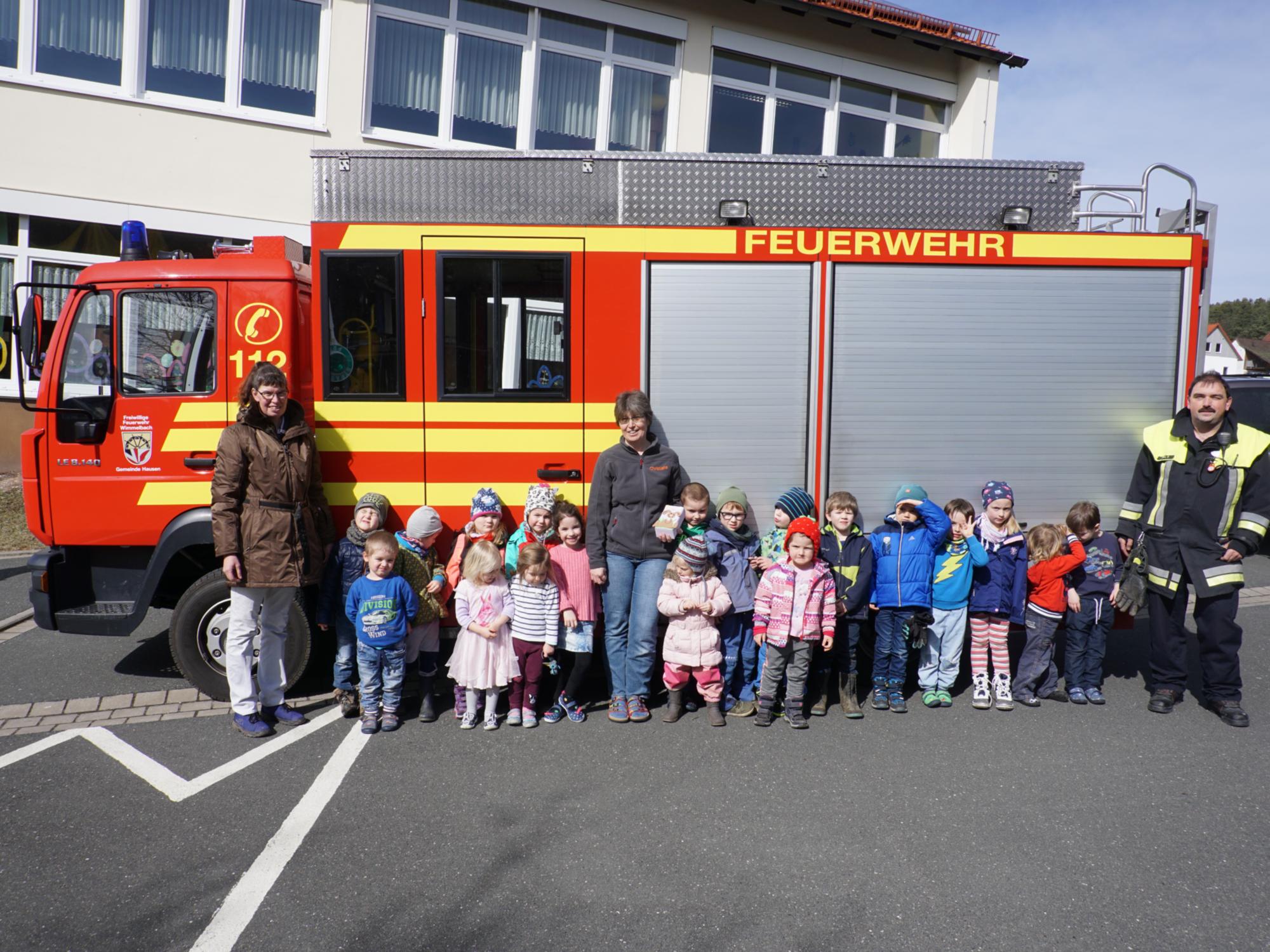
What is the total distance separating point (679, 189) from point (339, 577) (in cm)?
292

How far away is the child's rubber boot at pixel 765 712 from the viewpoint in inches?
188

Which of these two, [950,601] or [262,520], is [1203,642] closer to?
[950,601]

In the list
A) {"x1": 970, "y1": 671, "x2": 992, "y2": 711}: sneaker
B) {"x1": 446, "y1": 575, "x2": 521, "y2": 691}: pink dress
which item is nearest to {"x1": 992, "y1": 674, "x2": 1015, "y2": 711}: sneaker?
{"x1": 970, "y1": 671, "x2": 992, "y2": 711}: sneaker

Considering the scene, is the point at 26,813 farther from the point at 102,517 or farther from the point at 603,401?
the point at 603,401

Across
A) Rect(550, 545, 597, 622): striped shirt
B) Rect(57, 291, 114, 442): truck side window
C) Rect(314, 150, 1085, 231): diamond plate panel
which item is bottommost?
Rect(550, 545, 597, 622): striped shirt

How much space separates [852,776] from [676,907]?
1411mm

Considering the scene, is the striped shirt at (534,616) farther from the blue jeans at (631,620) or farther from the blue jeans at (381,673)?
the blue jeans at (381,673)

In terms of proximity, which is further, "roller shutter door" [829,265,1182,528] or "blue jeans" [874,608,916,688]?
"roller shutter door" [829,265,1182,528]

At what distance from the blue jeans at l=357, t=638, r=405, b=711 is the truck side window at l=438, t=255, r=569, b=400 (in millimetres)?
1451

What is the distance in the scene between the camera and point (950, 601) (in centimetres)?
497

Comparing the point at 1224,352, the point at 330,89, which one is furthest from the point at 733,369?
the point at 1224,352

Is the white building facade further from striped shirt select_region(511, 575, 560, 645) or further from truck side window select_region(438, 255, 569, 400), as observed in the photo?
striped shirt select_region(511, 575, 560, 645)

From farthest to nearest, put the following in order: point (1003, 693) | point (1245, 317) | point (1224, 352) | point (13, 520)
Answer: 1. point (1245, 317)
2. point (1224, 352)
3. point (13, 520)
4. point (1003, 693)

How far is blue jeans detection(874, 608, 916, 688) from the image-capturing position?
16.2ft
